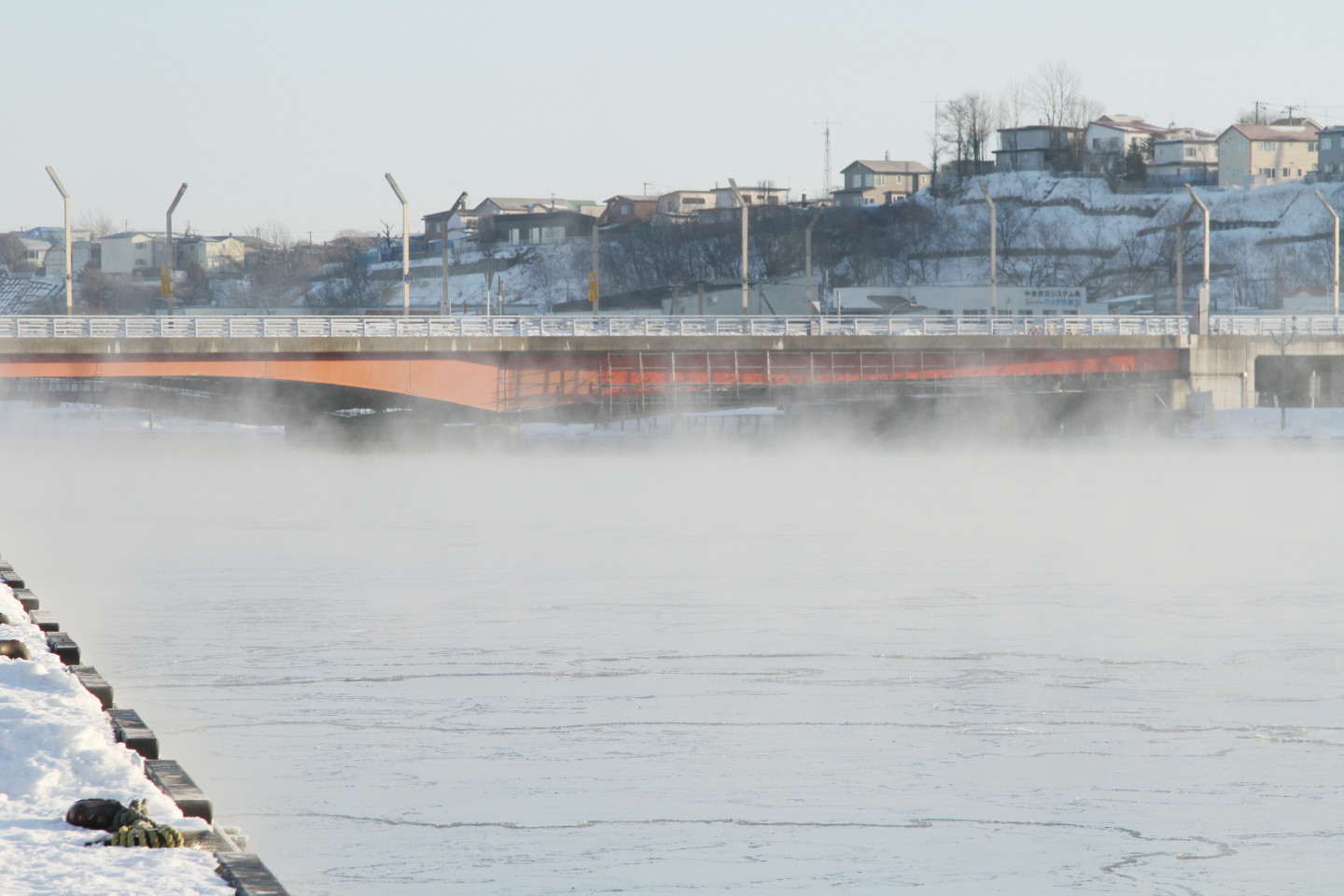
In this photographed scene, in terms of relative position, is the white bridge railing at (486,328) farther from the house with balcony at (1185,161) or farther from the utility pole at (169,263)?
the house with balcony at (1185,161)

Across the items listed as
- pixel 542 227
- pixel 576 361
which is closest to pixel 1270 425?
pixel 576 361

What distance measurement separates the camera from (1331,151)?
15500cm

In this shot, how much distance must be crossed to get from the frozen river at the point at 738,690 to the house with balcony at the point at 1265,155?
13292 centimetres

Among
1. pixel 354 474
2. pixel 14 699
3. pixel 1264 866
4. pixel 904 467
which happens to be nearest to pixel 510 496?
pixel 354 474

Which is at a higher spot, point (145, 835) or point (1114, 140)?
point (1114, 140)

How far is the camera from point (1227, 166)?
15738cm

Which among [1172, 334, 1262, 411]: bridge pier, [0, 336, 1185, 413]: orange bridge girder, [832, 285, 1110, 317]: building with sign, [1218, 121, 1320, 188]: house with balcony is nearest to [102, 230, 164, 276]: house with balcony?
[832, 285, 1110, 317]: building with sign

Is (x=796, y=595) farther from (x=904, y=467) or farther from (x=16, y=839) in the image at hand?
(x=904, y=467)

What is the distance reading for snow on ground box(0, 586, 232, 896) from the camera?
23.6 ft

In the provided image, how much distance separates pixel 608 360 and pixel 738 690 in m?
43.2

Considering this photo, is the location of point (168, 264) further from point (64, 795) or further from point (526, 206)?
point (526, 206)

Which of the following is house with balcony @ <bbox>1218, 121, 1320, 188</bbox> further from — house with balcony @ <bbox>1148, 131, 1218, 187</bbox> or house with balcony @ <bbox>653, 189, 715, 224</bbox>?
house with balcony @ <bbox>653, 189, 715, 224</bbox>

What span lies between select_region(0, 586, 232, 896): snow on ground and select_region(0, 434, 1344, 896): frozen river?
1.30 m

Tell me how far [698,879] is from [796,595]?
12857 millimetres
